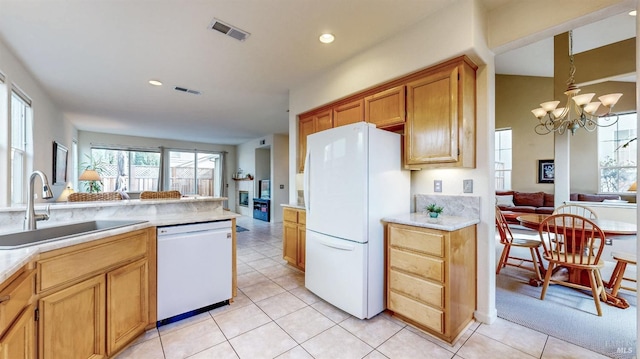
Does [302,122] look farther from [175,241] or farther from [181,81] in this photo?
[175,241]

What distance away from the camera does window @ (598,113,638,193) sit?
5.63 m

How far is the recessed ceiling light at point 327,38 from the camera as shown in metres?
2.37

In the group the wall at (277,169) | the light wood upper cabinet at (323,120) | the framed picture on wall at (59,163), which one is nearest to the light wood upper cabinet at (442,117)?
the light wood upper cabinet at (323,120)

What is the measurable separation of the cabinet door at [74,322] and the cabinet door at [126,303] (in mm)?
56

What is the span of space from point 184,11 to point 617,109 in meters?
8.57

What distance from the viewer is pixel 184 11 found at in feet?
6.61

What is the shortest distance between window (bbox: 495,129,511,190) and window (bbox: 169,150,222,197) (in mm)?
9075

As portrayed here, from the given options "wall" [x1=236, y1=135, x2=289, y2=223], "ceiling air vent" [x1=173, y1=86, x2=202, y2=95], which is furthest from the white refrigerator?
"wall" [x1=236, y1=135, x2=289, y2=223]

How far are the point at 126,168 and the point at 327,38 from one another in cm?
762

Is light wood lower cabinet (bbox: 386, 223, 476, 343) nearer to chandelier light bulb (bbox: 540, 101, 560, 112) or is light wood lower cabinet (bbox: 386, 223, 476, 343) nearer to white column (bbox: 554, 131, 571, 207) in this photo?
chandelier light bulb (bbox: 540, 101, 560, 112)

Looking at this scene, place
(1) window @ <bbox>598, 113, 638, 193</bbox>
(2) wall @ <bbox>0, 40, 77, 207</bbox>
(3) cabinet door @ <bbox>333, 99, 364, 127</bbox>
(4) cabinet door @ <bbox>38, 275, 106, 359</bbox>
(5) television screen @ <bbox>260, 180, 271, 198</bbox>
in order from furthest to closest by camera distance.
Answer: (5) television screen @ <bbox>260, 180, 271, 198</bbox> → (1) window @ <bbox>598, 113, 638, 193</bbox> → (3) cabinet door @ <bbox>333, 99, 364, 127</bbox> → (2) wall @ <bbox>0, 40, 77, 207</bbox> → (4) cabinet door @ <bbox>38, 275, 106, 359</bbox>

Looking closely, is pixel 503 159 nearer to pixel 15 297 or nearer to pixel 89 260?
pixel 89 260

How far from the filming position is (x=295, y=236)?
3.30m

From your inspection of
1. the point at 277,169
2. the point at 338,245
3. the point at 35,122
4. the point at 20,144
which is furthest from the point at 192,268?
the point at 277,169
